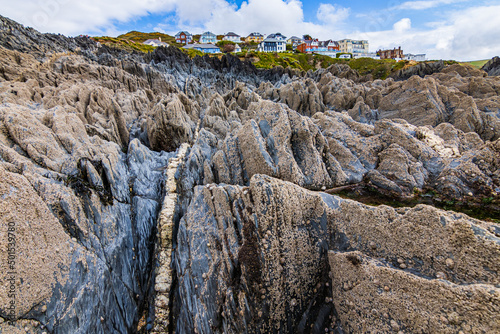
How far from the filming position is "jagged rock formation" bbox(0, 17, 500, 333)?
7.09 meters

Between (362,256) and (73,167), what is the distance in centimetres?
1556

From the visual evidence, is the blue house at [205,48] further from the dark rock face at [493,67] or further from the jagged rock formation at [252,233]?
the jagged rock formation at [252,233]

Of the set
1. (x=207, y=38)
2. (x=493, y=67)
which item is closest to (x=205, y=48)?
(x=207, y=38)

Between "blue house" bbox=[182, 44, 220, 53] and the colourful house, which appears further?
the colourful house

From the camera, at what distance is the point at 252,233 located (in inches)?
377

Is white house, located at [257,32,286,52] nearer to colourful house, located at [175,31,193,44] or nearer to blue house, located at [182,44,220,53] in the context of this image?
blue house, located at [182,44,220,53]

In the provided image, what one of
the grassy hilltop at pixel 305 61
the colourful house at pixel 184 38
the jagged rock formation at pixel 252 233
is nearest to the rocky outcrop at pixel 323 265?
the jagged rock formation at pixel 252 233

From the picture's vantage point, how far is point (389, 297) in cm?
723

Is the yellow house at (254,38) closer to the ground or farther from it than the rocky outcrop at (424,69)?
farther from it

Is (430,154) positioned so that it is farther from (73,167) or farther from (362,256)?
(73,167)

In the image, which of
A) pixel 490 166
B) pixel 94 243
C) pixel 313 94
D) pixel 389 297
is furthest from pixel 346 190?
pixel 313 94

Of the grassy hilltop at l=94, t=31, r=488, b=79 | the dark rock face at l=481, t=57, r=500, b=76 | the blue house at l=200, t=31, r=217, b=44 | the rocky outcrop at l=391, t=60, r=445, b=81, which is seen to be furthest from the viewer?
the blue house at l=200, t=31, r=217, b=44

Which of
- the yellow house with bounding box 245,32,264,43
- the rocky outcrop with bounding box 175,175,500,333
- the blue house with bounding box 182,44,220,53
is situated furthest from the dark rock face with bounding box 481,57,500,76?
the yellow house with bounding box 245,32,264,43

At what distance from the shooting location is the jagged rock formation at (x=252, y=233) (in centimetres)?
709
